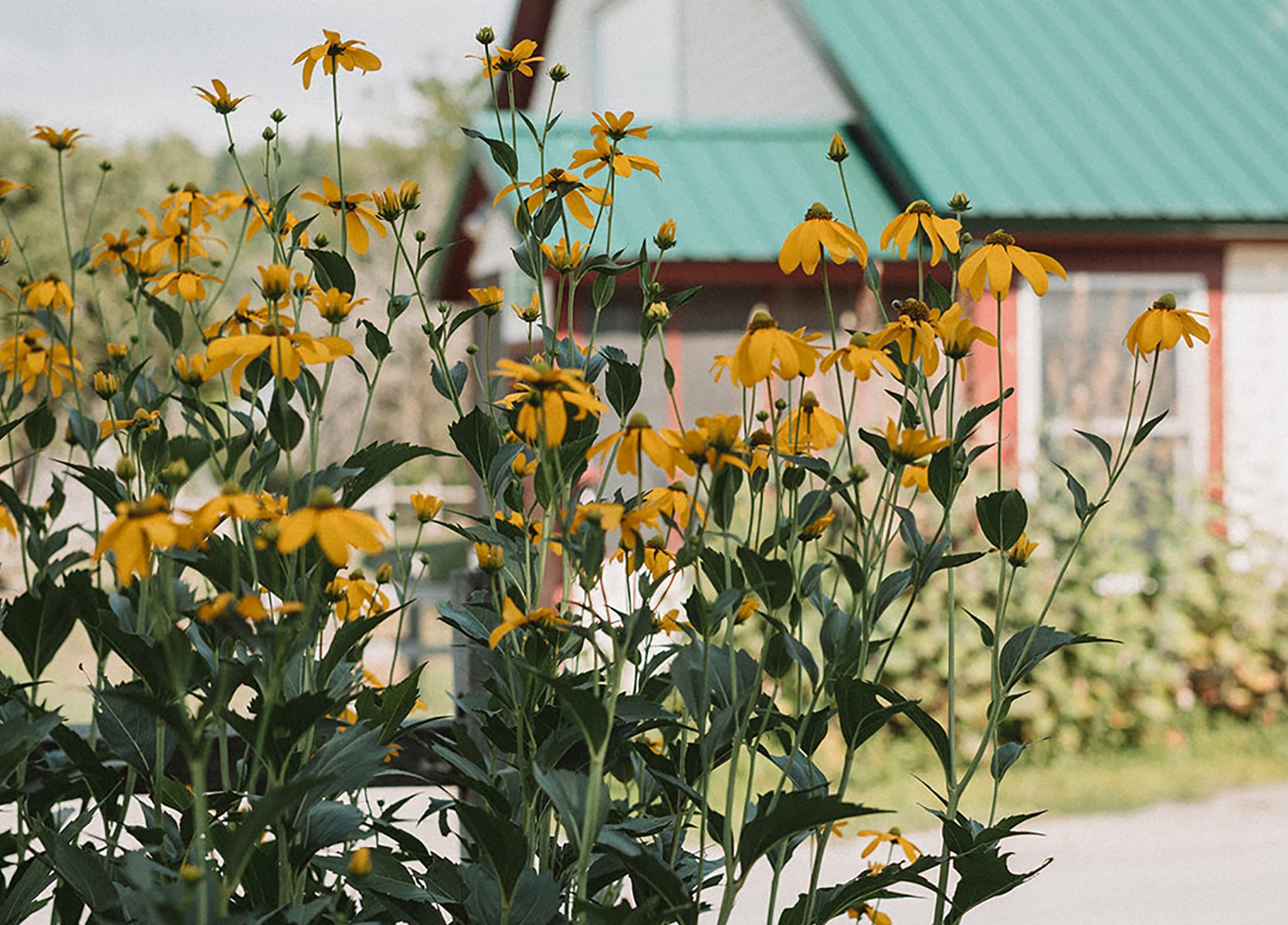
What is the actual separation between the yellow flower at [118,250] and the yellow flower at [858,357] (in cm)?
93

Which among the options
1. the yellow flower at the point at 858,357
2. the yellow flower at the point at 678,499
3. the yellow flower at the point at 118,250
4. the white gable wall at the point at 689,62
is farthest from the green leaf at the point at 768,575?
the white gable wall at the point at 689,62

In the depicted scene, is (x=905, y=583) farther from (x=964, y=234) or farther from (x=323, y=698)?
(x=323, y=698)

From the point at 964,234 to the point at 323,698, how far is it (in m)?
0.77

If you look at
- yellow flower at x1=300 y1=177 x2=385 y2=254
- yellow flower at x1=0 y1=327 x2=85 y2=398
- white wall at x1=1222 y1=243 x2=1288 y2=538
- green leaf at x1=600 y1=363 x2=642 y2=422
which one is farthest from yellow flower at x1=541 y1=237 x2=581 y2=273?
white wall at x1=1222 y1=243 x2=1288 y2=538

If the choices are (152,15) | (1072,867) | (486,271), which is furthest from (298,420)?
(152,15)

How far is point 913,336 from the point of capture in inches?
53.0

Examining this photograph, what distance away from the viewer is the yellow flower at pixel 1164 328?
1.36 m

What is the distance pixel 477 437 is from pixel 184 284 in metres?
0.57

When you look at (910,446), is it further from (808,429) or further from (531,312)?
(531,312)

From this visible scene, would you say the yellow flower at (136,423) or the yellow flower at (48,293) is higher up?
the yellow flower at (48,293)

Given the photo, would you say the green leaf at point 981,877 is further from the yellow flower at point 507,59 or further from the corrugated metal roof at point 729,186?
the corrugated metal roof at point 729,186

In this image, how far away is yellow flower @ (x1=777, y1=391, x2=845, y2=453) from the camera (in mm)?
1387

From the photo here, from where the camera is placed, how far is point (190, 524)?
0.92 m

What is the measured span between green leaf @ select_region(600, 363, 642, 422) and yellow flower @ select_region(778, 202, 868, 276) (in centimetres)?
17
